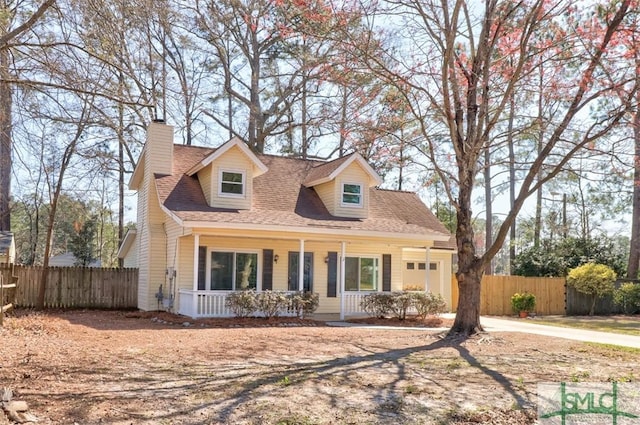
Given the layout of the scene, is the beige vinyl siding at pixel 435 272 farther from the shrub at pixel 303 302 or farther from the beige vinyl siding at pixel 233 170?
the beige vinyl siding at pixel 233 170

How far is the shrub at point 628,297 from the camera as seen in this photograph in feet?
77.5

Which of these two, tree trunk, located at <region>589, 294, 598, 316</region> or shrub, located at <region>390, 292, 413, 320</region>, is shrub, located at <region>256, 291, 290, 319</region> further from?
tree trunk, located at <region>589, 294, 598, 316</region>

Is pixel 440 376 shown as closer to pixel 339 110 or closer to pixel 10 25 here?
pixel 10 25

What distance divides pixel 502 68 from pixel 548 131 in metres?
1.89

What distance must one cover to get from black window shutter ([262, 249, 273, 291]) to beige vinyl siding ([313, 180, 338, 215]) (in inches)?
114

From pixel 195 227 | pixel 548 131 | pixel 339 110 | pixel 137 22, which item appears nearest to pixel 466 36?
pixel 548 131

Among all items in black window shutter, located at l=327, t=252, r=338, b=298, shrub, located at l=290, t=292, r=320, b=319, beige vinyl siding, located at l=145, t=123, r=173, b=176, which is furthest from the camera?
black window shutter, located at l=327, t=252, r=338, b=298

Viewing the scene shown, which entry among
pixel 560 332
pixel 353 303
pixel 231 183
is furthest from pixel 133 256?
pixel 560 332

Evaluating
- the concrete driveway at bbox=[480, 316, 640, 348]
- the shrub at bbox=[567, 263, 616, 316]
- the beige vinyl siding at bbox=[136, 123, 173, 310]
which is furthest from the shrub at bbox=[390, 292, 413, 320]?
the shrub at bbox=[567, 263, 616, 316]

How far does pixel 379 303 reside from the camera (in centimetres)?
1786

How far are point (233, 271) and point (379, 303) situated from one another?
15.7 feet

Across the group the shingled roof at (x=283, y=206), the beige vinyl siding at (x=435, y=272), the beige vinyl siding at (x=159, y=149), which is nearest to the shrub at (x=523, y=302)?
the beige vinyl siding at (x=435, y=272)
